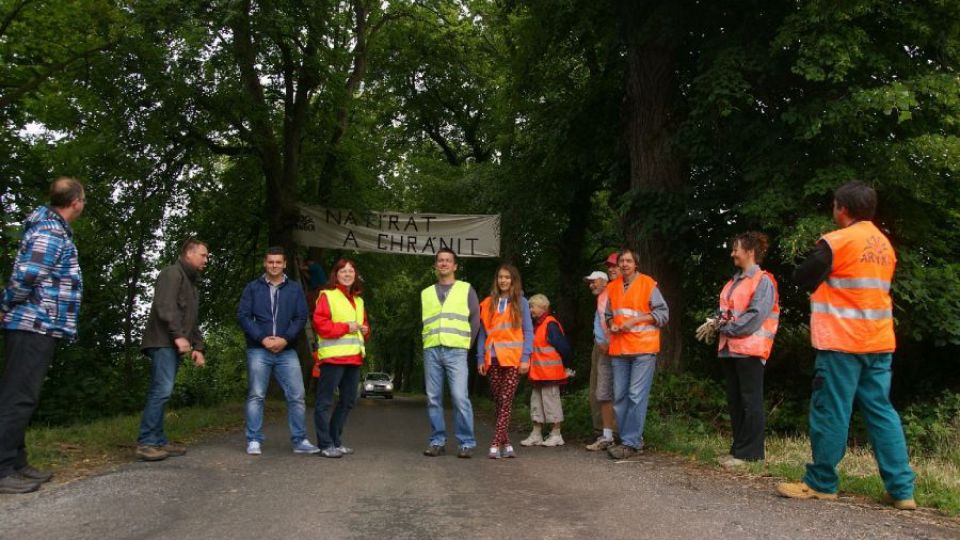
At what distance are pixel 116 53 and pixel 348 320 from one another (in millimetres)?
7800

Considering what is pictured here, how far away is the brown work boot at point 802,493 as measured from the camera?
524 centimetres

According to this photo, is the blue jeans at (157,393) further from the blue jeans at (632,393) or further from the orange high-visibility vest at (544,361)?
the blue jeans at (632,393)

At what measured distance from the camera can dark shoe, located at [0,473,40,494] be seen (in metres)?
5.19

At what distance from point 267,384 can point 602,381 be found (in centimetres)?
362

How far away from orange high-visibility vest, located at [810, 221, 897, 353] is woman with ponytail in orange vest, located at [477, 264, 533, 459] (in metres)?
3.42

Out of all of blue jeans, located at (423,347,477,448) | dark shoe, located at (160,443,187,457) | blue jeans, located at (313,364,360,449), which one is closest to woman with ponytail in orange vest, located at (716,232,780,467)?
blue jeans, located at (423,347,477,448)

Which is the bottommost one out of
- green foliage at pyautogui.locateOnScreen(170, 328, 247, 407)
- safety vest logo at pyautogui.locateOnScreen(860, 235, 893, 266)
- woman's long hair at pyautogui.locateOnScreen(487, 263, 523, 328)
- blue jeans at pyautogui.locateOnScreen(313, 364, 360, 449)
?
green foliage at pyautogui.locateOnScreen(170, 328, 247, 407)

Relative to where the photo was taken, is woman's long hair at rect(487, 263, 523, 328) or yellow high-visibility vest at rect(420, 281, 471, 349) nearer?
yellow high-visibility vest at rect(420, 281, 471, 349)

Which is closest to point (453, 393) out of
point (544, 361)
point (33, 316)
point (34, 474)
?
point (544, 361)

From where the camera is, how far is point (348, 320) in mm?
7695

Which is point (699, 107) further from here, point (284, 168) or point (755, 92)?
point (284, 168)

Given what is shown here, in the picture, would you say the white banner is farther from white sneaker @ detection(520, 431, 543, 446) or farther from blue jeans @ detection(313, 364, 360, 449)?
blue jeans @ detection(313, 364, 360, 449)

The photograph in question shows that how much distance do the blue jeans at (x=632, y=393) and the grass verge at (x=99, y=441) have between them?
181 inches

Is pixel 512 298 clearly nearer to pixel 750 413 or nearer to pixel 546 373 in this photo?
pixel 546 373
